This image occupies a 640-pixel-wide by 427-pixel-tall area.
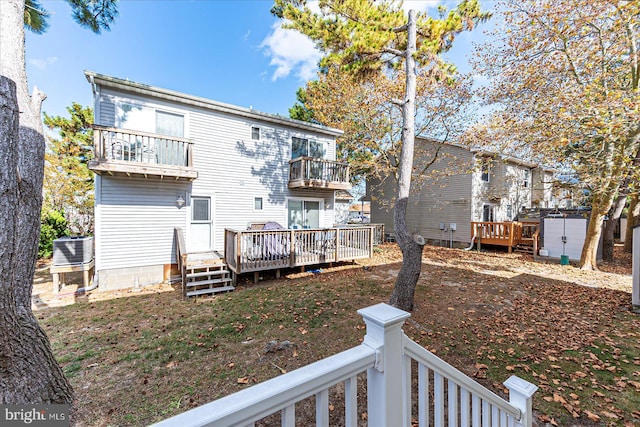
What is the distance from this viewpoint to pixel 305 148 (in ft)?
35.5

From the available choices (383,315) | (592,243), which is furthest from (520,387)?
(592,243)

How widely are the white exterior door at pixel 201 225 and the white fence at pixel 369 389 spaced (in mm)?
8309

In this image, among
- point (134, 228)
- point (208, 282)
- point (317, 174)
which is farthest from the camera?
point (317, 174)

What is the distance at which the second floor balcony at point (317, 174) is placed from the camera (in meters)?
9.62

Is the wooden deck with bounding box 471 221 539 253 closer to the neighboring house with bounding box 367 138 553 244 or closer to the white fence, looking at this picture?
the neighboring house with bounding box 367 138 553 244

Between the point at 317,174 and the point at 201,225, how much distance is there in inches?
186

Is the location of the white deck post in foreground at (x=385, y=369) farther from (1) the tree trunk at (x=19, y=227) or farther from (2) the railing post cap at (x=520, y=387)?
(1) the tree trunk at (x=19, y=227)

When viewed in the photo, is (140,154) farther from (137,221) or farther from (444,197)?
(444,197)

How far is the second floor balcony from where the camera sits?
9.62 metres

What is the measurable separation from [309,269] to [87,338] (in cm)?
594

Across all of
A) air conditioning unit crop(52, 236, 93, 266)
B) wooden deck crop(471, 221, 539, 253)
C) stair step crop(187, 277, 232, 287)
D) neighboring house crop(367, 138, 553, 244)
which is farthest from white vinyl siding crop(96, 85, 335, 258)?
wooden deck crop(471, 221, 539, 253)

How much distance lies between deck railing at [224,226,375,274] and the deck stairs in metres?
0.33

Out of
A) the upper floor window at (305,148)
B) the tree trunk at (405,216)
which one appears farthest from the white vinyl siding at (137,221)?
the tree trunk at (405,216)

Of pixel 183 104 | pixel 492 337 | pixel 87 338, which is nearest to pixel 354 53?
pixel 183 104
